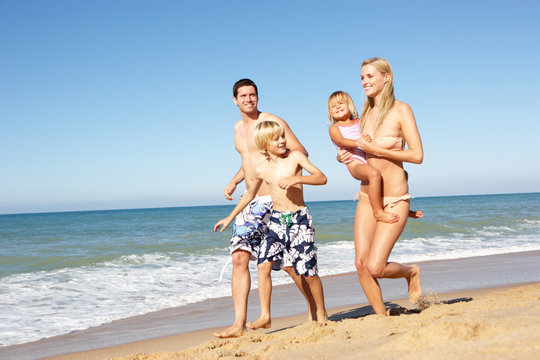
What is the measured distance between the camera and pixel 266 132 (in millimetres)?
4035

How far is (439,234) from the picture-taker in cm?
1791

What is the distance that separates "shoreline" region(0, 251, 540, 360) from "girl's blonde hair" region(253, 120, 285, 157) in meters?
1.84

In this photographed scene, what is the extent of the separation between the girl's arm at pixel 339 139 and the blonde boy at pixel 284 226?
0.28 metres

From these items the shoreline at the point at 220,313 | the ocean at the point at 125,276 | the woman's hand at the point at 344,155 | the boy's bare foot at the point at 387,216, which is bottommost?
the ocean at the point at 125,276

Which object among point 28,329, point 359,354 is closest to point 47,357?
point 28,329

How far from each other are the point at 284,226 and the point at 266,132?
31.2 inches

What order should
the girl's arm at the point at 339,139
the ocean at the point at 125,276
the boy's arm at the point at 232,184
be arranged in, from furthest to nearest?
the ocean at the point at 125,276 < the boy's arm at the point at 232,184 < the girl's arm at the point at 339,139

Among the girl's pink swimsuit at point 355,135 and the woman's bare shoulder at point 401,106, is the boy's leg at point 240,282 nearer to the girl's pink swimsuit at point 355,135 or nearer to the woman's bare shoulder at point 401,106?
the girl's pink swimsuit at point 355,135

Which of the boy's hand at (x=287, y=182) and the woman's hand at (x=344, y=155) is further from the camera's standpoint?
the woman's hand at (x=344, y=155)

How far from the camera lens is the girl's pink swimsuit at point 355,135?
12.7 ft

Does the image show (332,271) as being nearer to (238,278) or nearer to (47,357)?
(238,278)

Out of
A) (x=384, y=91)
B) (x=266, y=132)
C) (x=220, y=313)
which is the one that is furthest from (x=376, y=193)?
(x=220, y=313)

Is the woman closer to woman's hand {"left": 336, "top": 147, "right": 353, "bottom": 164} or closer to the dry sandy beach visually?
woman's hand {"left": 336, "top": 147, "right": 353, "bottom": 164}

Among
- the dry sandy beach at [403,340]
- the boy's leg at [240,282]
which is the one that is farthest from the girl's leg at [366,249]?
the boy's leg at [240,282]
